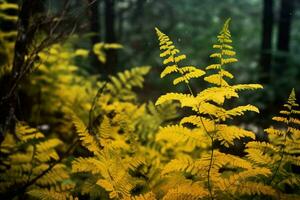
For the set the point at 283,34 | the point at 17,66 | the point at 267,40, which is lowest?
the point at 17,66

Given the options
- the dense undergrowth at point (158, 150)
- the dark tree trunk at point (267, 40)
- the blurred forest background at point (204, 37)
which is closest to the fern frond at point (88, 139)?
the dense undergrowth at point (158, 150)

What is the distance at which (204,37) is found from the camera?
1655 cm

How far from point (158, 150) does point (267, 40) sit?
950 centimetres

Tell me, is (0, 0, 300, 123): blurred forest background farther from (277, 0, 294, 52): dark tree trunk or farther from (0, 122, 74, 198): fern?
(0, 122, 74, 198): fern

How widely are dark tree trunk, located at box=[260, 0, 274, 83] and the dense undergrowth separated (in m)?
7.90

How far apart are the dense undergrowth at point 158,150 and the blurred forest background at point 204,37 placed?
15.5ft

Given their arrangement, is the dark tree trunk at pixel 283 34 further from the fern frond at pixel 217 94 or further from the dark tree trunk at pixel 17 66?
the fern frond at pixel 217 94

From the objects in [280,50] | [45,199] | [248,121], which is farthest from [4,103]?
[280,50]

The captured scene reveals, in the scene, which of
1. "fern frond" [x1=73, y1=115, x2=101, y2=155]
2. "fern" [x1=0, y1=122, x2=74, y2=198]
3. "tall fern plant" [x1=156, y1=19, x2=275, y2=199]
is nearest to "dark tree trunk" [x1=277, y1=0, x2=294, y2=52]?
"fern" [x1=0, y1=122, x2=74, y2=198]

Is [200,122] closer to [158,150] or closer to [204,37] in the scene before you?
[158,150]

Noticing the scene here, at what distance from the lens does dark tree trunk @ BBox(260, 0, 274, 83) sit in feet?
39.8

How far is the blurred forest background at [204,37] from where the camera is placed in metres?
12.0

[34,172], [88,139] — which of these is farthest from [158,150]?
[88,139]

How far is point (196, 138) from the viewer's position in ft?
8.04
